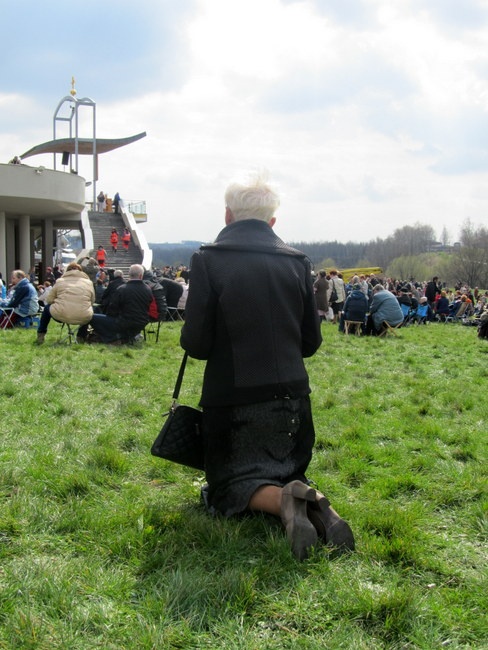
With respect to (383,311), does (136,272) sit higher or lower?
higher

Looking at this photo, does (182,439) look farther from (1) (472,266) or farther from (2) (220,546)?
(1) (472,266)

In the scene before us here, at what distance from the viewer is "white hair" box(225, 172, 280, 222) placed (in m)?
3.63

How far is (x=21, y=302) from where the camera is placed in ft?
46.6

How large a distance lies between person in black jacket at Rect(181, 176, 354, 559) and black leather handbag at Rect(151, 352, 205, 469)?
0.14 metres

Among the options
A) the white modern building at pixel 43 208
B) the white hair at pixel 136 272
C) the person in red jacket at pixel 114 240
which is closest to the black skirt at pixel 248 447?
the white hair at pixel 136 272

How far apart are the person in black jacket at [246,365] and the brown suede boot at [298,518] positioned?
0.23 metres

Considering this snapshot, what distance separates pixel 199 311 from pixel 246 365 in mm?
379

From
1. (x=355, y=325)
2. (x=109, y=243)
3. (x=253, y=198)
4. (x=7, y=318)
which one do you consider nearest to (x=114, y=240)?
(x=109, y=243)

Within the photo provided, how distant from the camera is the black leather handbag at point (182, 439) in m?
3.64

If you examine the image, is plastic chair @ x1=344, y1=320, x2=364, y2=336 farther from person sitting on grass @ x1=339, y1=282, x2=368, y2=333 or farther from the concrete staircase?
the concrete staircase

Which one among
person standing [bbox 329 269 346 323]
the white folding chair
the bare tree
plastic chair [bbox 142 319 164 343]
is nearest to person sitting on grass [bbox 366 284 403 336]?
person standing [bbox 329 269 346 323]

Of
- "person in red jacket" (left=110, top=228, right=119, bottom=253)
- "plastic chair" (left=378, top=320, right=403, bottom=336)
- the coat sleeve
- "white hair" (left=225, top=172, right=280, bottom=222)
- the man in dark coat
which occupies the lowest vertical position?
"plastic chair" (left=378, top=320, right=403, bottom=336)

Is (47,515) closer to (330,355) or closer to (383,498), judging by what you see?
(383,498)

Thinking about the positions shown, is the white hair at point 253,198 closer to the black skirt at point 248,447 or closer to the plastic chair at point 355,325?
the black skirt at point 248,447
